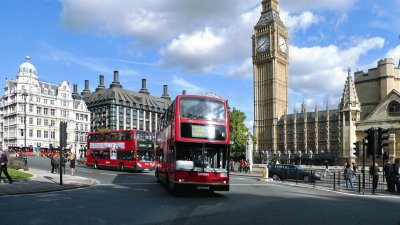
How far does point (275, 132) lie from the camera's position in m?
106

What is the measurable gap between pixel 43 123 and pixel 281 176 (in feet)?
248

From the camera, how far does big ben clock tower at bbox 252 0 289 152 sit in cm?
10588

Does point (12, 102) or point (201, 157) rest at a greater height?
point (12, 102)

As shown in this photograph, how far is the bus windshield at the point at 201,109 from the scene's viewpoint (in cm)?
1582

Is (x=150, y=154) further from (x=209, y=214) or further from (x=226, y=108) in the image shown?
(x=209, y=214)

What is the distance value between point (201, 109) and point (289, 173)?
17765 mm

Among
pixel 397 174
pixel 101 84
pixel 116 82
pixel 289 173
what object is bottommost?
pixel 289 173

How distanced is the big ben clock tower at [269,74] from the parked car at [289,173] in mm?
72643

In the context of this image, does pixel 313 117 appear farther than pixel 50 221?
Yes

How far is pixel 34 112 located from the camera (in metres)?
92.4

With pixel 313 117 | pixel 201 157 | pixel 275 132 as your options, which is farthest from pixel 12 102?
pixel 201 157

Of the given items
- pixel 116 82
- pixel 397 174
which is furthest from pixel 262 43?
pixel 397 174

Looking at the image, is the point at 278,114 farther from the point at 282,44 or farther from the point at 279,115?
the point at 282,44

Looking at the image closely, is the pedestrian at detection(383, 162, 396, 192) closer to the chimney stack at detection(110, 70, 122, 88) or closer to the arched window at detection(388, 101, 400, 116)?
the arched window at detection(388, 101, 400, 116)
